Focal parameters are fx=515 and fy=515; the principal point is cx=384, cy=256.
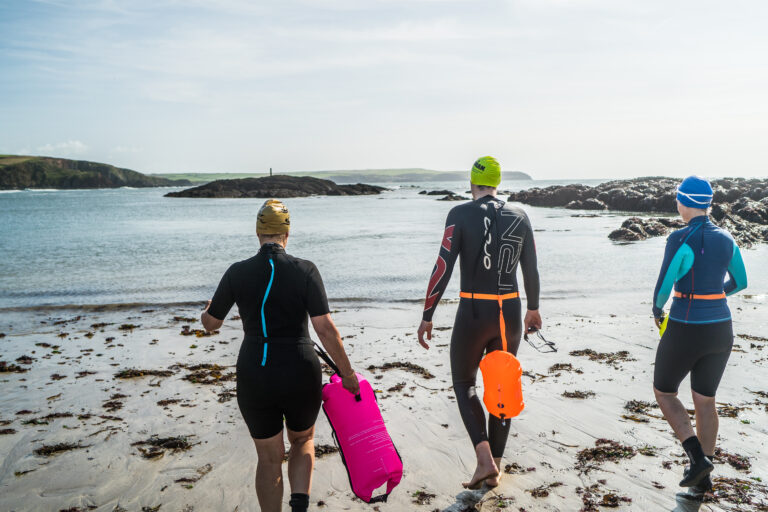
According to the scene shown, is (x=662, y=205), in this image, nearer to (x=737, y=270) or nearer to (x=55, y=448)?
(x=737, y=270)

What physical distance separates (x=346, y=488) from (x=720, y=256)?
3.38 m

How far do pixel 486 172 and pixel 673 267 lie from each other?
1567mm

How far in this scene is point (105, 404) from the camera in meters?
6.02

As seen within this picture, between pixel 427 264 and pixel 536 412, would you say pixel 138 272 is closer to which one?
pixel 427 264

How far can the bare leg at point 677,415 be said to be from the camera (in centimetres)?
386

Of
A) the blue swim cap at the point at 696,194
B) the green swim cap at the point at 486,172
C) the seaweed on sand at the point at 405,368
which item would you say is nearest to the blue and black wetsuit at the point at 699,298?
Answer: the blue swim cap at the point at 696,194

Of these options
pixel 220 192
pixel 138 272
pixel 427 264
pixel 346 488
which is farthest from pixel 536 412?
pixel 220 192

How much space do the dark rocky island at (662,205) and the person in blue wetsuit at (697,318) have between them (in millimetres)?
20282

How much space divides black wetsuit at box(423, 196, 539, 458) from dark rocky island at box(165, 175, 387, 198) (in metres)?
89.8

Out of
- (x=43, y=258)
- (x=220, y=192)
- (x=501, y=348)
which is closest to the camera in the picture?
(x=501, y=348)

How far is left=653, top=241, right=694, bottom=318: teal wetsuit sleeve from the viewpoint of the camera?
3.80m

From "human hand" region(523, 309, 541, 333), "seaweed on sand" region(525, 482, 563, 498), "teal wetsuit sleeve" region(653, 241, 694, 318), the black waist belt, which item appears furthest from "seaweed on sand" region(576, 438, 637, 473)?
the black waist belt

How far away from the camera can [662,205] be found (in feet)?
140

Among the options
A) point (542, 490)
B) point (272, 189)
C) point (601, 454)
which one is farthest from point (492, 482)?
point (272, 189)
